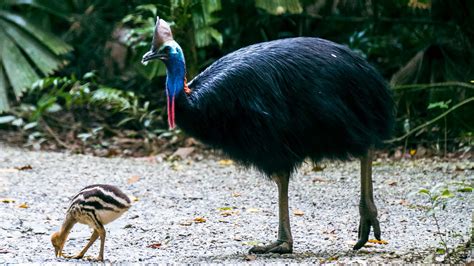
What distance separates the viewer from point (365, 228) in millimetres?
5617

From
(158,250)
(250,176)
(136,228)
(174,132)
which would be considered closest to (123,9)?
(174,132)

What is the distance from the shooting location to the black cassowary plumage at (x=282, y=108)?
5305mm

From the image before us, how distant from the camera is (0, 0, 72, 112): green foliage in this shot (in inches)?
426

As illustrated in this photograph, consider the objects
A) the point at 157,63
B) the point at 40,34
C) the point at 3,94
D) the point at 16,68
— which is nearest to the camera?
the point at 157,63

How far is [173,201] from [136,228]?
45.1 inches

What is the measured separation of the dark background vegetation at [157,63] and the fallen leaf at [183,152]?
37 cm

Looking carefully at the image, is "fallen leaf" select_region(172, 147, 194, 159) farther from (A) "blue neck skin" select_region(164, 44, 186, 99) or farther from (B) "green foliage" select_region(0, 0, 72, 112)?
(A) "blue neck skin" select_region(164, 44, 186, 99)

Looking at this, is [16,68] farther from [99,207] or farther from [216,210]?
[99,207]

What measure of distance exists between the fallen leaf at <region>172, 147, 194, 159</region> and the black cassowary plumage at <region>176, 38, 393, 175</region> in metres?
4.49

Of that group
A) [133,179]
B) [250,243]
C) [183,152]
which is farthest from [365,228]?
[183,152]

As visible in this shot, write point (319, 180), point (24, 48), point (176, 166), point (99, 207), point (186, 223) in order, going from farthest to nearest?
point (24, 48) < point (176, 166) < point (319, 180) < point (186, 223) < point (99, 207)

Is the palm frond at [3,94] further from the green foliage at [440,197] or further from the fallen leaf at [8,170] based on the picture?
the green foliage at [440,197]

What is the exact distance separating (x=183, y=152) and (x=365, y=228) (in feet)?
15.4

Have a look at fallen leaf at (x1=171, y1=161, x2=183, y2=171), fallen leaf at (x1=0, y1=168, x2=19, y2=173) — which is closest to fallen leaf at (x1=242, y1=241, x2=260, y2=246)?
fallen leaf at (x1=171, y1=161, x2=183, y2=171)
